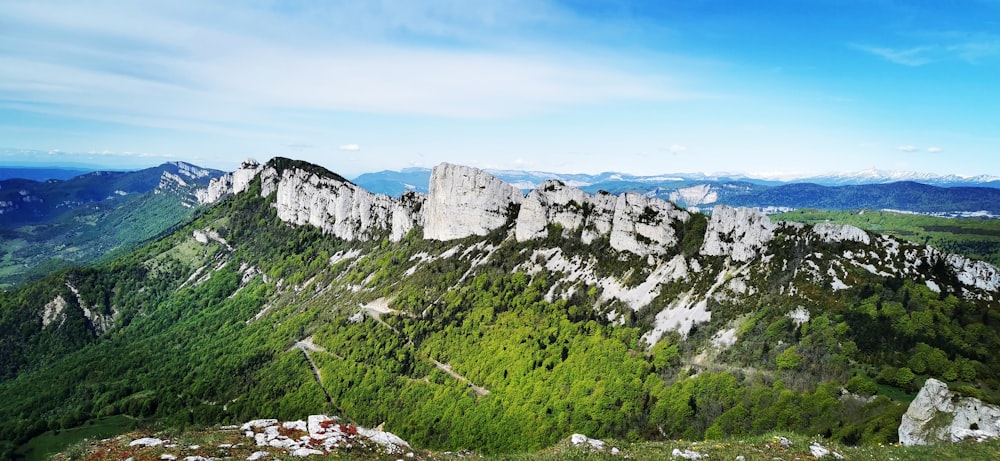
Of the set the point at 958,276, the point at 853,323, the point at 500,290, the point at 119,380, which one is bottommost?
the point at 119,380

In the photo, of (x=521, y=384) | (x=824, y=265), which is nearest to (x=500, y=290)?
(x=521, y=384)

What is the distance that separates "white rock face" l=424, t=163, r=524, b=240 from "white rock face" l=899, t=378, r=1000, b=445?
141 metres

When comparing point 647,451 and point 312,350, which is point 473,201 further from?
point 647,451

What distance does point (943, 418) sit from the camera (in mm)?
51406

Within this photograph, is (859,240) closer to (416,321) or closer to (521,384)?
(521,384)

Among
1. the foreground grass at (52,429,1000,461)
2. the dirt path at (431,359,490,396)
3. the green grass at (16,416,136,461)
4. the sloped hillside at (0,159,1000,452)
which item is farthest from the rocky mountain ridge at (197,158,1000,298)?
the green grass at (16,416,136,461)

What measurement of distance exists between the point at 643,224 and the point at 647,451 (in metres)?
104

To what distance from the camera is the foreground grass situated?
3472 cm

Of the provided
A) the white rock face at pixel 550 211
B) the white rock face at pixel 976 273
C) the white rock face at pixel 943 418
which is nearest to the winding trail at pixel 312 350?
the white rock face at pixel 550 211

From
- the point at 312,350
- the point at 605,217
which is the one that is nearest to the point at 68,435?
the point at 312,350

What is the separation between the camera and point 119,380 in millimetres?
177375

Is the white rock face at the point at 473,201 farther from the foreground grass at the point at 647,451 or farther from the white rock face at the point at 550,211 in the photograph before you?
the foreground grass at the point at 647,451

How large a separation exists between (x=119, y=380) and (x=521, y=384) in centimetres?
15395

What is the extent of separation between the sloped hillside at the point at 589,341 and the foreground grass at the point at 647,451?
3317cm
